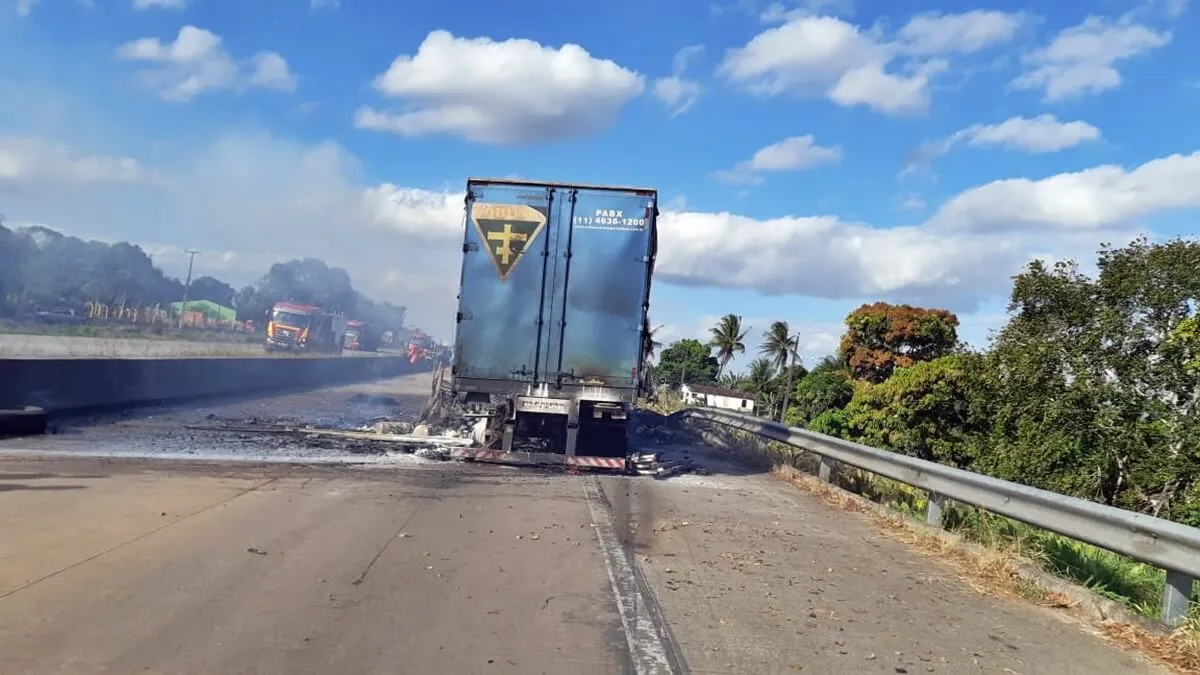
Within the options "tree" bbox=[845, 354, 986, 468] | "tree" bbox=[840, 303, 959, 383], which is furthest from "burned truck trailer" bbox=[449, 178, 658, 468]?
"tree" bbox=[840, 303, 959, 383]

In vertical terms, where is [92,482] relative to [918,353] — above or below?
below

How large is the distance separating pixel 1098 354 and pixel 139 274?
66.8m

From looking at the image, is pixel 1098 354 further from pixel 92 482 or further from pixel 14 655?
pixel 14 655

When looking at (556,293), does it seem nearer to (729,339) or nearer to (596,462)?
(596,462)

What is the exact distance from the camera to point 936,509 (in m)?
9.23

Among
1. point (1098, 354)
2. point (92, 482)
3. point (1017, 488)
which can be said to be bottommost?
point (92, 482)

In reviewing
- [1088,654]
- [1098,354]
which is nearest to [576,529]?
[1088,654]

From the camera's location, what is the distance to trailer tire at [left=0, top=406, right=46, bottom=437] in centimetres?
1396

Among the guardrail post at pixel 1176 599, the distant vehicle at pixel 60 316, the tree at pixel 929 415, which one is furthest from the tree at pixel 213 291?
the guardrail post at pixel 1176 599

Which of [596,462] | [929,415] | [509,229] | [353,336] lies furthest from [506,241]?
[353,336]

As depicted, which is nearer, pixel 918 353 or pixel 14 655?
pixel 14 655

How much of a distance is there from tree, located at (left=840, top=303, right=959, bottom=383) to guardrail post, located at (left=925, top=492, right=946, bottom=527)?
1411 inches

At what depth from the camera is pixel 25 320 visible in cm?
4709

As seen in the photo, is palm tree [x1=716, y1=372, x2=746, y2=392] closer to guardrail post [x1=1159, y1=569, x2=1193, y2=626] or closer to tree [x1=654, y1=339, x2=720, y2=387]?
tree [x1=654, y1=339, x2=720, y2=387]
